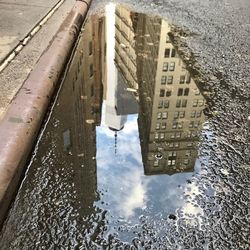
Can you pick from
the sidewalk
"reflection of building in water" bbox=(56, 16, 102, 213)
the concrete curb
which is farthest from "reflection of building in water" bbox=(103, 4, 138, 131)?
the sidewalk

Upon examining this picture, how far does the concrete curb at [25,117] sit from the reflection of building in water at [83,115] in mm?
183

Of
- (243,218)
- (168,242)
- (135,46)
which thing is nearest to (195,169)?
(243,218)

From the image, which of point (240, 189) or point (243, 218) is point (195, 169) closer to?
point (240, 189)

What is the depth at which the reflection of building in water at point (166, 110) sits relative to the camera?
3.17m

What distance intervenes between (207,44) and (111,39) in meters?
1.54

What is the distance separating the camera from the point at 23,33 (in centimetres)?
511

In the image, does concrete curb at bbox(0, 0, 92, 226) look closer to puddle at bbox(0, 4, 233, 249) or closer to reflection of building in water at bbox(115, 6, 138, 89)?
puddle at bbox(0, 4, 233, 249)

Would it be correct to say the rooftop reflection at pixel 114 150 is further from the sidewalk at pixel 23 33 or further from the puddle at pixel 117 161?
the sidewalk at pixel 23 33

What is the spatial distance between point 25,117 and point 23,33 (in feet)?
7.66

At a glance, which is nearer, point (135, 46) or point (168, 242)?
point (168, 242)

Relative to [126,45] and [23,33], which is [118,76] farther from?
[23,33]

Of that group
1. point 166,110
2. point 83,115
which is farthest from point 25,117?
point 166,110

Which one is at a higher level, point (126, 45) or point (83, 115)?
point (126, 45)

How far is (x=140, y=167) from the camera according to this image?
3.04 metres
